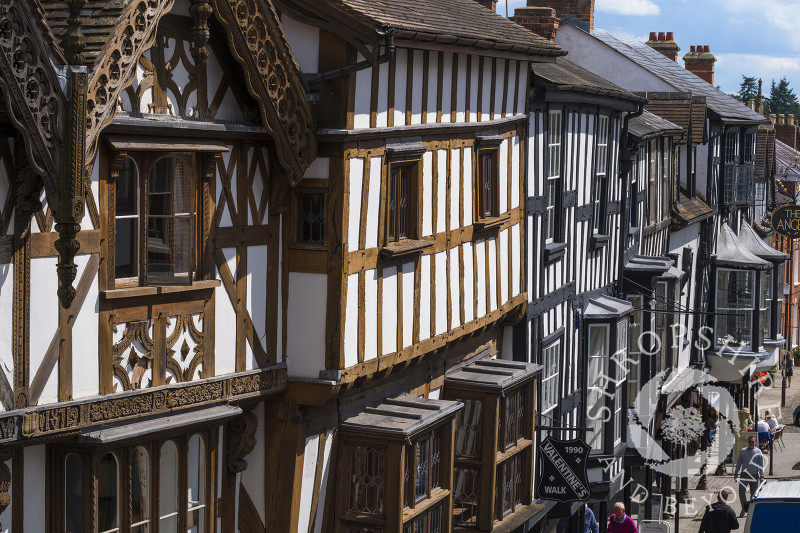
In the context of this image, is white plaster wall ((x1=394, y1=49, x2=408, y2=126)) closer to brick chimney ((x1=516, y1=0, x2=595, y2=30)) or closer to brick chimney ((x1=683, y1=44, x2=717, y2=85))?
brick chimney ((x1=516, y1=0, x2=595, y2=30))

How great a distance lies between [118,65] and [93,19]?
400 mm

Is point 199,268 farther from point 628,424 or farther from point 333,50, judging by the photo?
point 628,424

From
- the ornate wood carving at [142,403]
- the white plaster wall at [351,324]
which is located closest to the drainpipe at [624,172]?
the white plaster wall at [351,324]

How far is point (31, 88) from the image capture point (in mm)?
9102

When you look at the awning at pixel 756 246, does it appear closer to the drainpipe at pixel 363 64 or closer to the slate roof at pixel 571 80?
the slate roof at pixel 571 80

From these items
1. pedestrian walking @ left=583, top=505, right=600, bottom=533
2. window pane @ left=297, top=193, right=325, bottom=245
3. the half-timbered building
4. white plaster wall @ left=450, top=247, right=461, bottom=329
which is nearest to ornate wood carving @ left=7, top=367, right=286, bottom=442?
the half-timbered building

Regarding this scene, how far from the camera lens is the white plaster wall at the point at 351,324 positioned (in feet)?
43.0

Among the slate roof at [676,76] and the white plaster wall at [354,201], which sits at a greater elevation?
the slate roof at [676,76]

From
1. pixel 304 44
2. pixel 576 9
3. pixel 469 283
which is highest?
pixel 576 9

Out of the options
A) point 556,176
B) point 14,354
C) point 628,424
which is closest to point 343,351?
point 14,354

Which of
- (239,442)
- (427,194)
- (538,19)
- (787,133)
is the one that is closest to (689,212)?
(538,19)

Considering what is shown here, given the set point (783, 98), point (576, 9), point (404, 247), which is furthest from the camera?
point (783, 98)

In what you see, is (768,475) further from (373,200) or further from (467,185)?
(373,200)

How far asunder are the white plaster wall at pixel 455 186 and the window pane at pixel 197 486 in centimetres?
526
